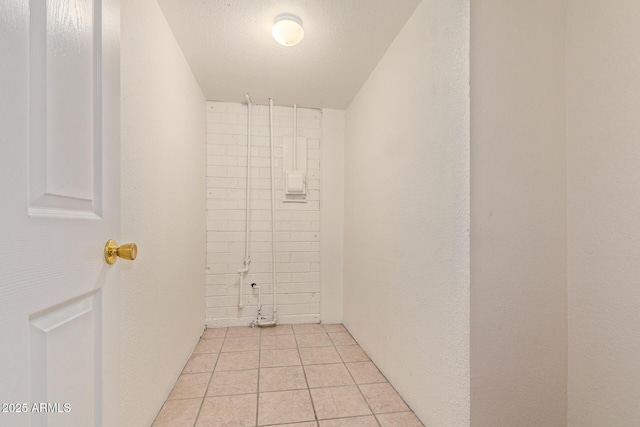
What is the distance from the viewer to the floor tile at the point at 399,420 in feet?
5.17

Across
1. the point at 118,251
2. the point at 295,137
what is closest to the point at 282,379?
the point at 118,251

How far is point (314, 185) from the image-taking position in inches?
126

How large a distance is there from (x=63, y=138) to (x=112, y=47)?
0.37 meters

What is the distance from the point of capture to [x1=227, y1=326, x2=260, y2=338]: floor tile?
2797 mm

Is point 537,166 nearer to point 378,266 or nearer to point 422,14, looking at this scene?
point 422,14

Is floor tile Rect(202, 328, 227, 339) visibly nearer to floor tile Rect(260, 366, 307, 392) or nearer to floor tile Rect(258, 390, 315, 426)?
floor tile Rect(260, 366, 307, 392)

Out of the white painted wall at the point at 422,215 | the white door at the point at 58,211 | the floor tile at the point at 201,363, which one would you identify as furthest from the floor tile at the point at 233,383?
the white door at the point at 58,211

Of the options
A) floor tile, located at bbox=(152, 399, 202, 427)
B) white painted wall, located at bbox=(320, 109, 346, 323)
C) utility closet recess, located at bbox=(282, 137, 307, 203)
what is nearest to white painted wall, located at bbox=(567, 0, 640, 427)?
floor tile, located at bbox=(152, 399, 202, 427)

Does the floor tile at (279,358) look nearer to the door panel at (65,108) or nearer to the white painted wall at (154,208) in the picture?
the white painted wall at (154,208)

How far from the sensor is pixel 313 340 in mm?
2689

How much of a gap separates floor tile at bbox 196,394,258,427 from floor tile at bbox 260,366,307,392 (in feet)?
0.48

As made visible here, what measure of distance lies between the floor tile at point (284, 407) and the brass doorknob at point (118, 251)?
1303 millimetres

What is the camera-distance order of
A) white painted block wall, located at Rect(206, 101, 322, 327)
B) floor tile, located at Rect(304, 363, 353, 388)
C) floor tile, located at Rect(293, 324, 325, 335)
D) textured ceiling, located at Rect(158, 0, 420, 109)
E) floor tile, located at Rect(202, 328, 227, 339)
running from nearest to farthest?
textured ceiling, located at Rect(158, 0, 420, 109) → floor tile, located at Rect(304, 363, 353, 388) → floor tile, located at Rect(202, 328, 227, 339) → floor tile, located at Rect(293, 324, 325, 335) → white painted block wall, located at Rect(206, 101, 322, 327)

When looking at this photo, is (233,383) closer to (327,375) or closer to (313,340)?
(327,375)
